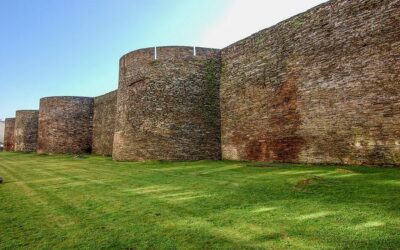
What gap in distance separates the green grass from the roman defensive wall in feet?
5.78

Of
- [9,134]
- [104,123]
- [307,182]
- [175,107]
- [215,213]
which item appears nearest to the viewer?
[215,213]

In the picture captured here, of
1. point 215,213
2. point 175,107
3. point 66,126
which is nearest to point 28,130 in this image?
point 66,126

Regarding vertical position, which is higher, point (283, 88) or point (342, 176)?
point (283, 88)

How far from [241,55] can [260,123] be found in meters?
2.99

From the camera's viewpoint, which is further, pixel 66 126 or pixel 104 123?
pixel 66 126

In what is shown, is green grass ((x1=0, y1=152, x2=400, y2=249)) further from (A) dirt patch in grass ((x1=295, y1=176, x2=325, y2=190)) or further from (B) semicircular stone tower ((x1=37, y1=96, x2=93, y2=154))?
(B) semicircular stone tower ((x1=37, y1=96, x2=93, y2=154))

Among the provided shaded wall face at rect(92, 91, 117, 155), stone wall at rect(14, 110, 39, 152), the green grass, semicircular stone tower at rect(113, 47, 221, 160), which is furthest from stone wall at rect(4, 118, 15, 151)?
the green grass

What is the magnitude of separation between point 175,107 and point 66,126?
1443 cm

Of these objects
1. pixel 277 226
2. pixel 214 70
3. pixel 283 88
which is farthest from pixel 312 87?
pixel 277 226

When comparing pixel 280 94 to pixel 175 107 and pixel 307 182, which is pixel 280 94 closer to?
→ pixel 175 107

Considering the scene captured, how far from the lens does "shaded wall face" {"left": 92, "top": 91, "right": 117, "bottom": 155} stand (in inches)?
880

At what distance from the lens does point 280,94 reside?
11570mm

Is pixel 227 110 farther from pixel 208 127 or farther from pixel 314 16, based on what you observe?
pixel 314 16

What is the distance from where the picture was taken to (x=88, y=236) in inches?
165
